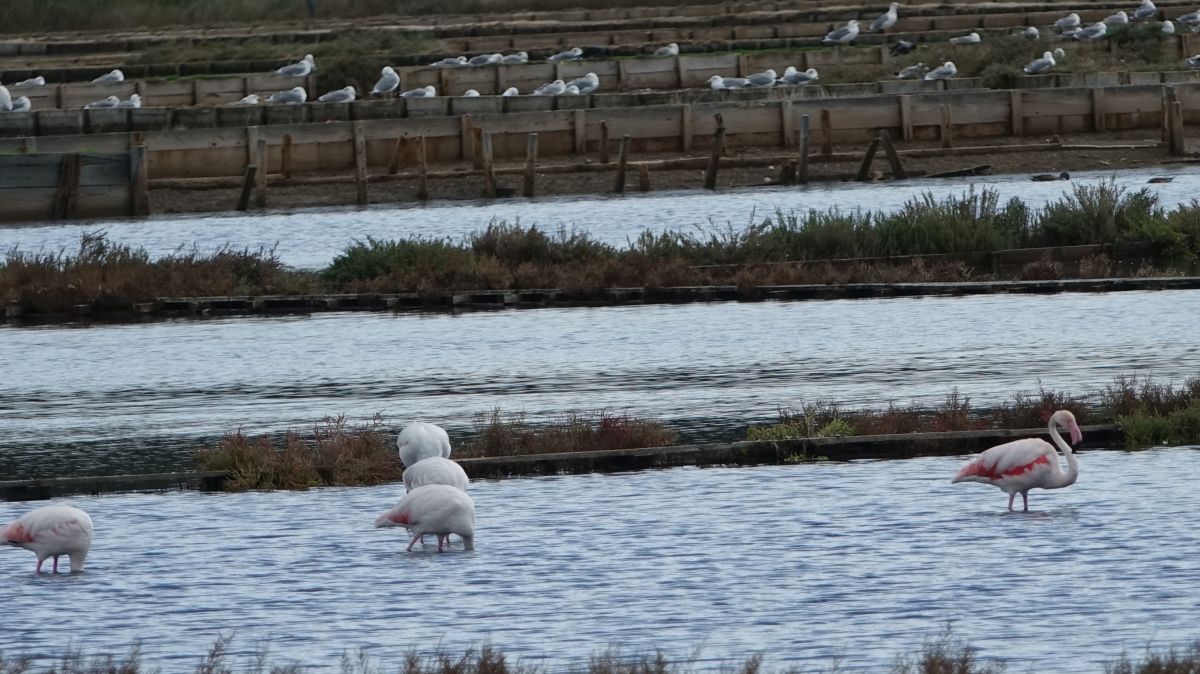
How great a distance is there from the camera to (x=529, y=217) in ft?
158

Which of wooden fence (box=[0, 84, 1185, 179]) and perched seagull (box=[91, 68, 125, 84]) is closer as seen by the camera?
wooden fence (box=[0, 84, 1185, 179])

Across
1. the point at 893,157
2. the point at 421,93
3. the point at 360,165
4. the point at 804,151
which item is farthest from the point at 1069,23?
the point at 360,165

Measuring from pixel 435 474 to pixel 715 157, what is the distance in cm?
3716

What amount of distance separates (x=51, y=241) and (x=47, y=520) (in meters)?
33.5

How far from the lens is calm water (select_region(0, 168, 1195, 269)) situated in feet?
149

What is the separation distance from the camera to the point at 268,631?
12914mm

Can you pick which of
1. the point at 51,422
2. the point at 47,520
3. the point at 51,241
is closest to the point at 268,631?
the point at 47,520

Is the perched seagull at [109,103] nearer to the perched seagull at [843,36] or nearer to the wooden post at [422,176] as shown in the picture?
the wooden post at [422,176]

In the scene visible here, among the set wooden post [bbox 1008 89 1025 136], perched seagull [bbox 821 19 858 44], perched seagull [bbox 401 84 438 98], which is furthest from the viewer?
perched seagull [bbox 821 19 858 44]

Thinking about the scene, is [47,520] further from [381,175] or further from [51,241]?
[381,175]

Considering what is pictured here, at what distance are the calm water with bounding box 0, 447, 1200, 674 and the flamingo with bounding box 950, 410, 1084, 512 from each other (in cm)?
31

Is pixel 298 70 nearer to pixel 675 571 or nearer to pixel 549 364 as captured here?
pixel 549 364

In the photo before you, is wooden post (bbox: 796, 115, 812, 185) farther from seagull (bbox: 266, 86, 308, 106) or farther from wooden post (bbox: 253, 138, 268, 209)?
seagull (bbox: 266, 86, 308, 106)

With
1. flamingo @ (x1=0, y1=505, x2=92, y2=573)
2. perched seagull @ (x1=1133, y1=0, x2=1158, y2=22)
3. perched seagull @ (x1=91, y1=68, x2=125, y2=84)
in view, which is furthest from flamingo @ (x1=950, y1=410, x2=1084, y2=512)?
perched seagull @ (x1=1133, y1=0, x2=1158, y2=22)
